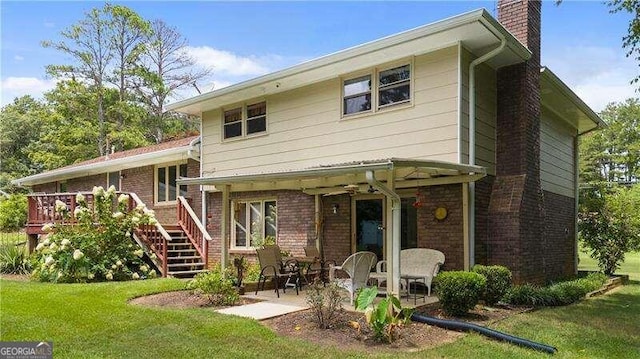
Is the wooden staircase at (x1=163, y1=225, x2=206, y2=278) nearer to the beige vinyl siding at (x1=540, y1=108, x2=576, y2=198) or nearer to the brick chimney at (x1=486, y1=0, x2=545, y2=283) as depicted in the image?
the brick chimney at (x1=486, y1=0, x2=545, y2=283)

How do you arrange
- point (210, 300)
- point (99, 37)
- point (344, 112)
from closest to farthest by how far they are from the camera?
point (210, 300) < point (344, 112) < point (99, 37)

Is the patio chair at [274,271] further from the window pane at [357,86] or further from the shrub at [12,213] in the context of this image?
the shrub at [12,213]

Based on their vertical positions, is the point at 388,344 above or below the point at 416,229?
below

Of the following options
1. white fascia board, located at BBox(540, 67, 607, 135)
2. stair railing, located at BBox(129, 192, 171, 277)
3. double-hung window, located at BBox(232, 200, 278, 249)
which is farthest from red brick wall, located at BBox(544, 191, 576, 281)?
stair railing, located at BBox(129, 192, 171, 277)

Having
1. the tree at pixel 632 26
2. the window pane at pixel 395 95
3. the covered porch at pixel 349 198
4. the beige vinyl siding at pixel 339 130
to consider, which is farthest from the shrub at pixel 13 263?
the tree at pixel 632 26

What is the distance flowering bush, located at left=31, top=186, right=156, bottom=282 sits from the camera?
1086 centimetres

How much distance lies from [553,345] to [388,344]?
2052mm

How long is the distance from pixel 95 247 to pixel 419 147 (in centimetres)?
782

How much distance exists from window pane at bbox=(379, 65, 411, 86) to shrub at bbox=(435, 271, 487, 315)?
4358 millimetres

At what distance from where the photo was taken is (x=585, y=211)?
589 inches

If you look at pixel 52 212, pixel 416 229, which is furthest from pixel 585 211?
pixel 52 212

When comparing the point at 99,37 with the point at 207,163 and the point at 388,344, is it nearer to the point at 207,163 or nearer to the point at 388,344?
the point at 207,163

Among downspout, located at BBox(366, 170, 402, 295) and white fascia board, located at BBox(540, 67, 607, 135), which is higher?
white fascia board, located at BBox(540, 67, 607, 135)

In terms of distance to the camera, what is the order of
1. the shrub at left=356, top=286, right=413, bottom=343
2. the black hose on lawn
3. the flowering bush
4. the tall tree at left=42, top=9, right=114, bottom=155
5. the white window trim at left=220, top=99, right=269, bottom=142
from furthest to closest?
the tall tree at left=42, top=9, right=114, bottom=155 < the white window trim at left=220, top=99, right=269, bottom=142 < the flowering bush < the shrub at left=356, top=286, right=413, bottom=343 < the black hose on lawn
